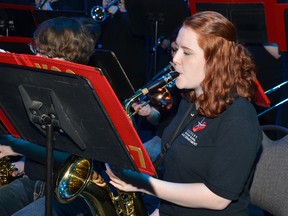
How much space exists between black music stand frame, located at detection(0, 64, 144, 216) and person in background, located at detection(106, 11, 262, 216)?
1.39 ft

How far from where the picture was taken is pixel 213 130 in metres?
2.05

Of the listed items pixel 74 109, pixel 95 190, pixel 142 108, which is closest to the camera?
pixel 74 109

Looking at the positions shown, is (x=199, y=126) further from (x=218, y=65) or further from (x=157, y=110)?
(x=157, y=110)

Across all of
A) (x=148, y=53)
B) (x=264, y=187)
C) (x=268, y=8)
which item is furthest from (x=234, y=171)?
(x=148, y=53)

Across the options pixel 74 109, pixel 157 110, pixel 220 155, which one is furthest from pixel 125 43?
pixel 74 109

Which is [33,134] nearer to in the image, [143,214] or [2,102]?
[2,102]

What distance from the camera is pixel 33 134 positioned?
207 centimetres

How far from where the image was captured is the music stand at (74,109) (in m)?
1.59

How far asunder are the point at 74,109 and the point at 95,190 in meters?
0.91

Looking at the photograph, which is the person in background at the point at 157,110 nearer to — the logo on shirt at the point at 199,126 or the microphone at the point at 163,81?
the microphone at the point at 163,81

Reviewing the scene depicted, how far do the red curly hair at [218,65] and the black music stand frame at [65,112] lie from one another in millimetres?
543

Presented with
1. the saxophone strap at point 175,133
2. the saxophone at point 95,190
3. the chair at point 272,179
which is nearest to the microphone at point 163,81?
the saxophone at point 95,190

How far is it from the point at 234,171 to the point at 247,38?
7.34 feet

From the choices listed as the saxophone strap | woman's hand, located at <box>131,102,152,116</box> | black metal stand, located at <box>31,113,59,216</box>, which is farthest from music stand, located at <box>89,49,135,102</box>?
black metal stand, located at <box>31,113,59,216</box>
